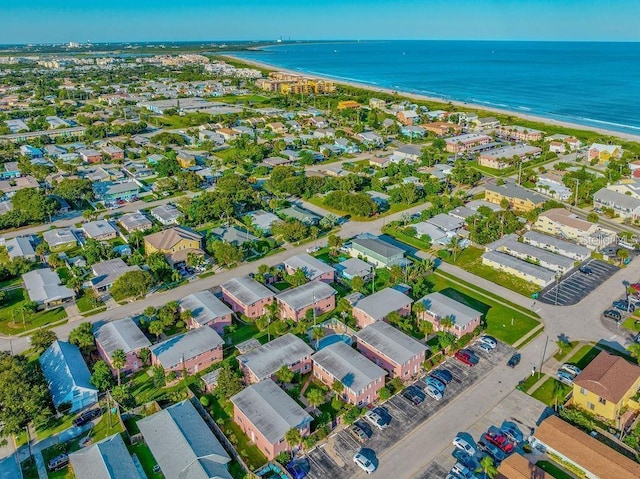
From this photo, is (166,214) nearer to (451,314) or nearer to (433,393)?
(451,314)

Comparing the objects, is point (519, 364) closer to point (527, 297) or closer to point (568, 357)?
point (568, 357)

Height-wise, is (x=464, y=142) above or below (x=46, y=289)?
above

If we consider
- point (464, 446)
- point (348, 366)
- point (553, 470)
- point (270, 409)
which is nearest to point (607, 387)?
point (553, 470)

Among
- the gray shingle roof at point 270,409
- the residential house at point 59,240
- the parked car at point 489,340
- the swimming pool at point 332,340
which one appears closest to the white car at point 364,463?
the gray shingle roof at point 270,409

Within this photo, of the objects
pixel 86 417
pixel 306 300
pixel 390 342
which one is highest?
pixel 306 300

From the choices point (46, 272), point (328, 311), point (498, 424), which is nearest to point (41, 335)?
point (46, 272)

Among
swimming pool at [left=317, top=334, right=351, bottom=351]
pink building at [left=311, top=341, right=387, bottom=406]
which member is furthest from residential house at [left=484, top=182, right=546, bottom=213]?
pink building at [left=311, top=341, right=387, bottom=406]

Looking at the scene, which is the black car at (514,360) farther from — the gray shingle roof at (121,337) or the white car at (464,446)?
the gray shingle roof at (121,337)
